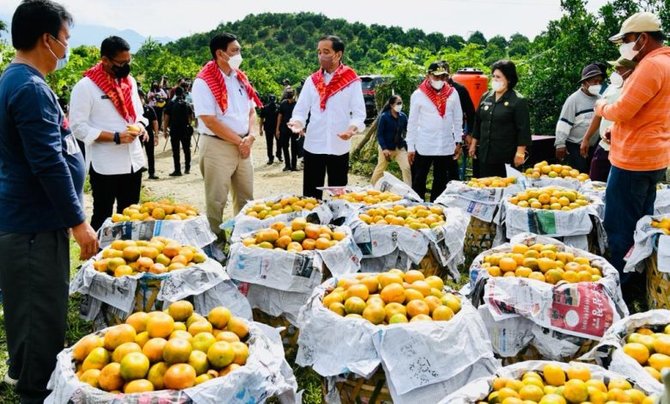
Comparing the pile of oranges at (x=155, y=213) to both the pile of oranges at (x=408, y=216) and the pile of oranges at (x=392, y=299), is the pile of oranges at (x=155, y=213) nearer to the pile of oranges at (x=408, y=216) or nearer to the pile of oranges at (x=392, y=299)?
the pile of oranges at (x=408, y=216)

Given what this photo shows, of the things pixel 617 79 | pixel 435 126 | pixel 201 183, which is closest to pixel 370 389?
pixel 617 79

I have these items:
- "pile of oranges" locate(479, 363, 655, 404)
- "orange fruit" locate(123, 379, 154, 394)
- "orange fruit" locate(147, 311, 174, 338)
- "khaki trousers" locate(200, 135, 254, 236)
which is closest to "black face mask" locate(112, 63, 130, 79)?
"khaki trousers" locate(200, 135, 254, 236)

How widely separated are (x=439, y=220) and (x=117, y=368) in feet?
10.1

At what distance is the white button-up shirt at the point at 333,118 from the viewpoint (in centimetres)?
580

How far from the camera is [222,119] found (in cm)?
557

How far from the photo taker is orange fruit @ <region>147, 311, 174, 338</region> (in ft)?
8.33

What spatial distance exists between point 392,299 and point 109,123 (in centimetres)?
311

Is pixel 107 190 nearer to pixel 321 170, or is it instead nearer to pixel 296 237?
pixel 296 237

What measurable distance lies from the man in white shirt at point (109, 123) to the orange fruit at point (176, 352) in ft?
9.55

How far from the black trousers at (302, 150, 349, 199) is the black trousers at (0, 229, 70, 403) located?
326 centimetres

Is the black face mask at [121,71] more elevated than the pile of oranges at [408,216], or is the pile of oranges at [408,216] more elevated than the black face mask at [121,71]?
the black face mask at [121,71]

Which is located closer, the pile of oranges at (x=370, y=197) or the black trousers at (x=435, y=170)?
the pile of oranges at (x=370, y=197)

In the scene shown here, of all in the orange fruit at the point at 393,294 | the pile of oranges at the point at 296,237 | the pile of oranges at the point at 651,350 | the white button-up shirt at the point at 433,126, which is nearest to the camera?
the pile of oranges at the point at 651,350

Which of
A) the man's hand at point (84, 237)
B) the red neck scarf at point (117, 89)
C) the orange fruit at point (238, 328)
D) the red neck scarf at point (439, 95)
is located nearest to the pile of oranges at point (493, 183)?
the red neck scarf at point (439, 95)
